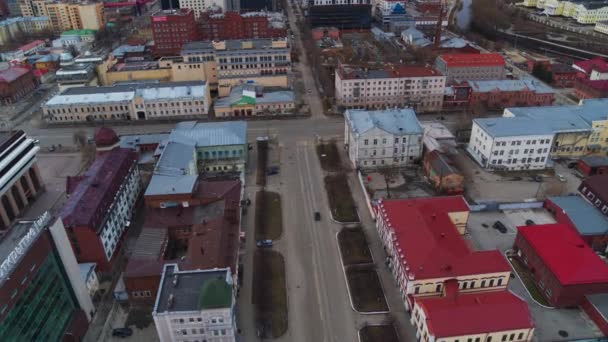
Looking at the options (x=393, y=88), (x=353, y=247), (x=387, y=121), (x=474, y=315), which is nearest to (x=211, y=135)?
(x=387, y=121)

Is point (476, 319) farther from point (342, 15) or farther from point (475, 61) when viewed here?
point (342, 15)

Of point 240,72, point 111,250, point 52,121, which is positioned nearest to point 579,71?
point 240,72

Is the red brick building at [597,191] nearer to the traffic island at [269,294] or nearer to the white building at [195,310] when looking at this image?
the traffic island at [269,294]

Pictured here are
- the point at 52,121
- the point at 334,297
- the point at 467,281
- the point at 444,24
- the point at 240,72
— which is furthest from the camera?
the point at 444,24

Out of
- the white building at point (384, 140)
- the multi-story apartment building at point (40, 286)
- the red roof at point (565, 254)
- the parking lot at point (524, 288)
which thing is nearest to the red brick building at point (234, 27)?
the white building at point (384, 140)

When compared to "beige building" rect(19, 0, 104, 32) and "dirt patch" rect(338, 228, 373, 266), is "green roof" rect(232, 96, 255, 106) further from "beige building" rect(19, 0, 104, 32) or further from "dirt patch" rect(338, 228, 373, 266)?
"beige building" rect(19, 0, 104, 32)

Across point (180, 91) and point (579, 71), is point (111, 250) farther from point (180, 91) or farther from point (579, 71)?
point (579, 71)

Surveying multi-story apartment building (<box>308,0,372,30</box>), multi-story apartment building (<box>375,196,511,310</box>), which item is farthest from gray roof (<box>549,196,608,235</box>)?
multi-story apartment building (<box>308,0,372,30</box>)
